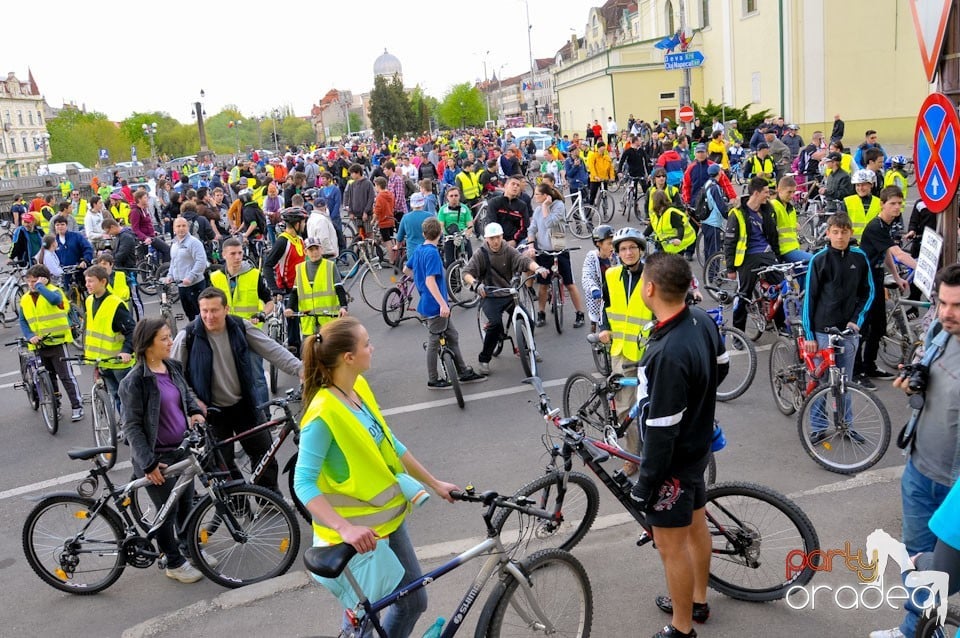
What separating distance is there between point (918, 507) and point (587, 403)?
2.91 metres

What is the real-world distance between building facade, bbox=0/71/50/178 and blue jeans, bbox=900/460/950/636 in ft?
339

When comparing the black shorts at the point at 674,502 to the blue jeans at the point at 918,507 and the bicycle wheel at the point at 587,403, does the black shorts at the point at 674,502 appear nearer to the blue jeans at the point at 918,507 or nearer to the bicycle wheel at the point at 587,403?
the blue jeans at the point at 918,507

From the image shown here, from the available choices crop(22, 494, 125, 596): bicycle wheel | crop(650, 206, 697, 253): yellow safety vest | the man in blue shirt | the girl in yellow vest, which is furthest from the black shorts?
crop(650, 206, 697, 253): yellow safety vest

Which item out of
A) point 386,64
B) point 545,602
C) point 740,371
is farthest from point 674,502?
point 386,64

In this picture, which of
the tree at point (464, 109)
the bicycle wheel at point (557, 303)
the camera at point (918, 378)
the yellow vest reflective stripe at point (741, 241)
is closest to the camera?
the camera at point (918, 378)

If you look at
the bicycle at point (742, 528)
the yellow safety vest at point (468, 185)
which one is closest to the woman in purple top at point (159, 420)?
the bicycle at point (742, 528)

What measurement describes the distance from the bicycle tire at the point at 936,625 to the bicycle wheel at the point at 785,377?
3.73 m

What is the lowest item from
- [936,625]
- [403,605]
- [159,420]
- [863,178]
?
[936,625]

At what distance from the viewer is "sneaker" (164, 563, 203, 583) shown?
18.4ft

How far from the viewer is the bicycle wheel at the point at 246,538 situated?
5457 mm

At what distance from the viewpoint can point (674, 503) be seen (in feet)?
12.8

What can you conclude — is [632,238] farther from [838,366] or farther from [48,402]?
[48,402]

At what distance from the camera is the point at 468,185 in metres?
19.0

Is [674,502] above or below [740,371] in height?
above
